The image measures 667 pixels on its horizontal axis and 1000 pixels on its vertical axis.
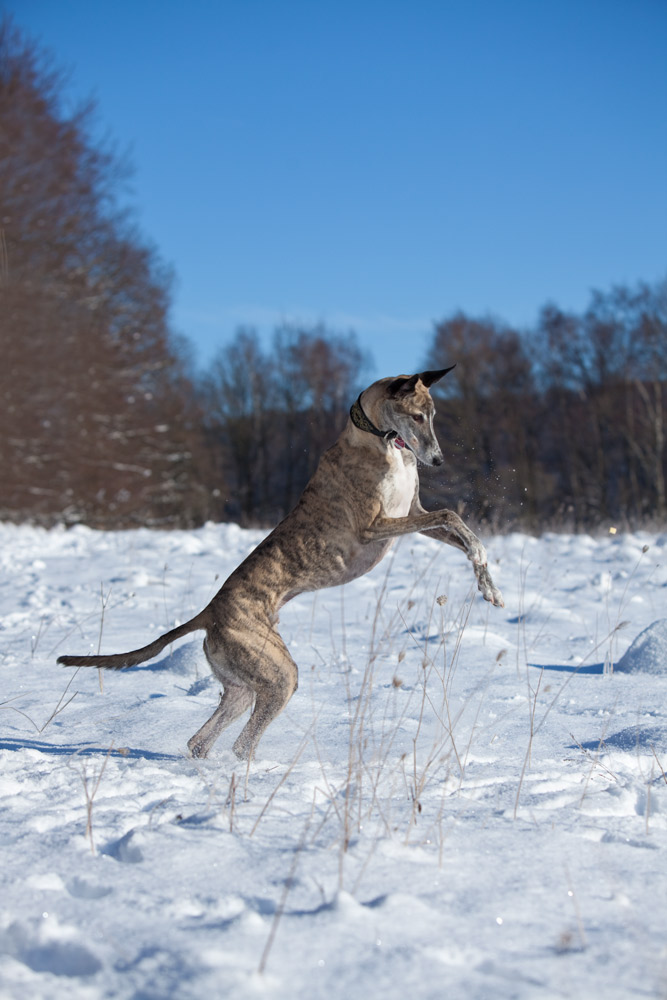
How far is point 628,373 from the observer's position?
1281 inches

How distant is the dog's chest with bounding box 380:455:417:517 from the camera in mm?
4230

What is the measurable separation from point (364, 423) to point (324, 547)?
72cm

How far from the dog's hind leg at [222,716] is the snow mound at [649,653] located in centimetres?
269

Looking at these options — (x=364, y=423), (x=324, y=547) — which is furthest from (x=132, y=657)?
(x=364, y=423)

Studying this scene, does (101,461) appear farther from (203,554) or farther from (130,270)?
(203,554)

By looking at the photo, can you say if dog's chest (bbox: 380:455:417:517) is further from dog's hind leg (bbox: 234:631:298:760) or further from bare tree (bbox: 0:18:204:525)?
bare tree (bbox: 0:18:204:525)

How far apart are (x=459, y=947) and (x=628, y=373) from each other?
3353 cm

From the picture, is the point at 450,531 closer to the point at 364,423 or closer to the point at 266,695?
the point at 364,423

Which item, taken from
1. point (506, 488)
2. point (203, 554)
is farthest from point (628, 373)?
point (506, 488)

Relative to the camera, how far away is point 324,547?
420 cm

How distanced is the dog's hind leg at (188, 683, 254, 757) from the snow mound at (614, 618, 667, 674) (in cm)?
269

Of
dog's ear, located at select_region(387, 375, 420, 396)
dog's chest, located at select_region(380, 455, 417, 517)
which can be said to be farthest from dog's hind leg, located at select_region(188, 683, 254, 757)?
dog's ear, located at select_region(387, 375, 420, 396)

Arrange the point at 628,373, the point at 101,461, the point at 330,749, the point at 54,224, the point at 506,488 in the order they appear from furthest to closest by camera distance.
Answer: the point at 628,373, the point at 101,461, the point at 54,224, the point at 506,488, the point at 330,749

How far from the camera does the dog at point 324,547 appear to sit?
383 centimetres
